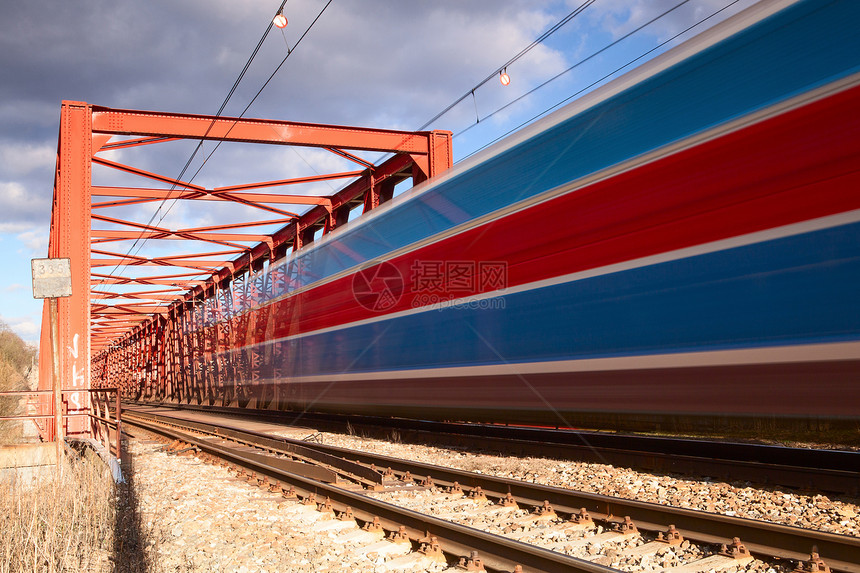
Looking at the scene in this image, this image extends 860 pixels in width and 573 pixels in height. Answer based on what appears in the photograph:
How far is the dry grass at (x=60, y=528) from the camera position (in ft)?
15.6

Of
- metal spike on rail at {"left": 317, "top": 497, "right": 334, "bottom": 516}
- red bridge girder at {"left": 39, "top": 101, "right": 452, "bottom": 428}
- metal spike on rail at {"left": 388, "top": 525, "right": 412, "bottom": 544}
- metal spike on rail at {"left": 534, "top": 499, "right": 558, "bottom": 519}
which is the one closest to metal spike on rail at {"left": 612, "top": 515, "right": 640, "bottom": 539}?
metal spike on rail at {"left": 534, "top": 499, "right": 558, "bottom": 519}

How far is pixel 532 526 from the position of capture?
516 cm

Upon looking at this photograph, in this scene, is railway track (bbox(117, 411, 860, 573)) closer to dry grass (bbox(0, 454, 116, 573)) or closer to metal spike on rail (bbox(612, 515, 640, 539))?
metal spike on rail (bbox(612, 515, 640, 539))

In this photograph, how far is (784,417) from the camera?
18.0 ft

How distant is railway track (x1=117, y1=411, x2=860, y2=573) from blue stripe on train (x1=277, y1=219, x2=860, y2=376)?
1.97 meters

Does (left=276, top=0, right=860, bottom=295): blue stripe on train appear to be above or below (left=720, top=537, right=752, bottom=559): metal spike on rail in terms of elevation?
above

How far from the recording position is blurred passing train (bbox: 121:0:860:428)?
533cm

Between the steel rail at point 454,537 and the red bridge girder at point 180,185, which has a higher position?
the red bridge girder at point 180,185

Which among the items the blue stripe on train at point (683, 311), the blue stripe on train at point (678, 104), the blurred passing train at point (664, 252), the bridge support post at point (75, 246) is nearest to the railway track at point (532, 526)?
the blurred passing train at point (664, 252)

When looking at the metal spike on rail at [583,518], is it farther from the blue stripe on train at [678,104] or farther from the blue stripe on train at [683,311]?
the blue stripe on train at [678,104]

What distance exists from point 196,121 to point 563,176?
1023 centimetres

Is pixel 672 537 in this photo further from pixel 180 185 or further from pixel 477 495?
pixel 180 185

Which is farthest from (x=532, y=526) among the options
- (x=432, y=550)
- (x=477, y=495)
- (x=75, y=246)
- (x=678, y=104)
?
→ (x=75, y=246)

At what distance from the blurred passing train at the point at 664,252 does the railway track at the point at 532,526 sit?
64.0 inches
